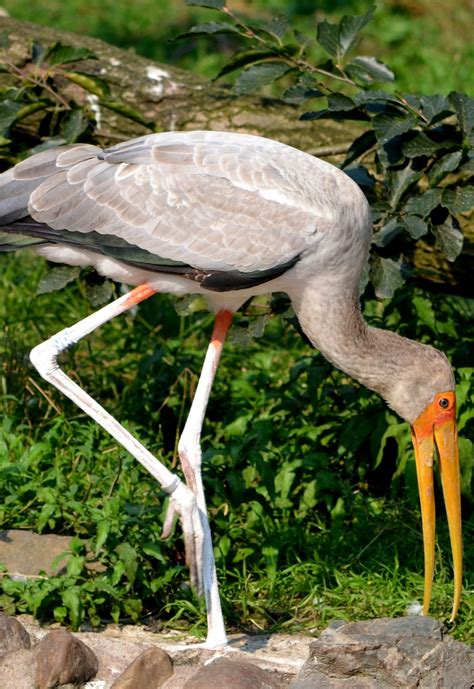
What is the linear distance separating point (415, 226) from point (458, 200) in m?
0.26

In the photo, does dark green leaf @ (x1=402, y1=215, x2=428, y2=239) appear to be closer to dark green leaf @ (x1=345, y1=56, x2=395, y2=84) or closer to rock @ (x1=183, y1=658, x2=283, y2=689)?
dark green leaf @ (x1=345, y1=56, x2=395, y2=84)

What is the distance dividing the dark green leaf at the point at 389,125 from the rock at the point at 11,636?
→ 2.61 metres

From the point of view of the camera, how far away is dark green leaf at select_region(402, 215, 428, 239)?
527 cm

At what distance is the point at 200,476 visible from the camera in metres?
5.07

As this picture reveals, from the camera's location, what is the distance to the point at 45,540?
5.17m

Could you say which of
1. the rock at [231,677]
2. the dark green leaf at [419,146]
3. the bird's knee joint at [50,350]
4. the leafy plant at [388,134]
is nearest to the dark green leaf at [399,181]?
the leafy plant at [388,134]

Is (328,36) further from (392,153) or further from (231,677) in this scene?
(231,677)

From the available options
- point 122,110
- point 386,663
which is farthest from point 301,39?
point 386,663

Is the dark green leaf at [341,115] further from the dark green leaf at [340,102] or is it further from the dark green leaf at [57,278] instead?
the dark green leaf at [57,278]

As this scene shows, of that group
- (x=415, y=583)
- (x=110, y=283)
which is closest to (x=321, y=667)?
(x=415, y=583)

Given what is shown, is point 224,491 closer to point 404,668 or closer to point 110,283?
point 110,283

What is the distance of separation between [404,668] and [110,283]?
8.40ft

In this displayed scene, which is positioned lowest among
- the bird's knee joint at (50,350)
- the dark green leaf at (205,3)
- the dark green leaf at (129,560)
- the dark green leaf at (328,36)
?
the dark green leaf at (129,560)

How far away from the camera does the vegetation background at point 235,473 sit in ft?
16.6
